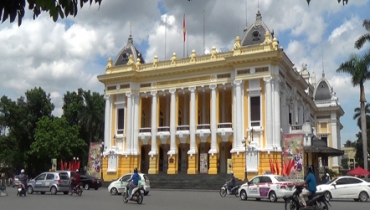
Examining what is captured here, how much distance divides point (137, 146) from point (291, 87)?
657 inches

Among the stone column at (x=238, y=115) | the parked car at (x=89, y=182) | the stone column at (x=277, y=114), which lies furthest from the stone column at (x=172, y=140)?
the stone column at (x=277, y=114)

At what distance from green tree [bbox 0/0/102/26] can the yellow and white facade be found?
33.8m

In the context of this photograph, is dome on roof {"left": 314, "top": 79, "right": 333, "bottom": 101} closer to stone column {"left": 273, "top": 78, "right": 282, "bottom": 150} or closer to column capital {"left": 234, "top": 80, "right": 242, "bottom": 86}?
stone column {"left": 273, "top": 78, "right": 282, "bottom": 150}

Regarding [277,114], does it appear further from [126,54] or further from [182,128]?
[126,54]

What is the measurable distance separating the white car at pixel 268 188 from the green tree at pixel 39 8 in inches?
784

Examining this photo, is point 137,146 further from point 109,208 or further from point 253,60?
point 109,208

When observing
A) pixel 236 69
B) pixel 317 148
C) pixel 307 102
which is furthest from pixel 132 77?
pixel 307 102

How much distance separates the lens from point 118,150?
45188 mm

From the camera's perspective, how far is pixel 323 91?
6894 cm

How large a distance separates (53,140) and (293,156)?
28.9 metres

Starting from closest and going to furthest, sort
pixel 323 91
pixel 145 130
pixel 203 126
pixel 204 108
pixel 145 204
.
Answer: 1. pixel 145 204
2. pixel 203 126
3. pixel 145 130
4. pixel 204 108
5. pixel 323 91

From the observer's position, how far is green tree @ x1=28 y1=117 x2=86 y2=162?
52.1 m

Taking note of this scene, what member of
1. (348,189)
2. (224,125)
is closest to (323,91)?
(224,125)

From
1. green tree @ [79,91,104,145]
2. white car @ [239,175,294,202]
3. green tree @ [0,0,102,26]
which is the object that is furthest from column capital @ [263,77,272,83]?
green tree @ [0,0,102,26]
